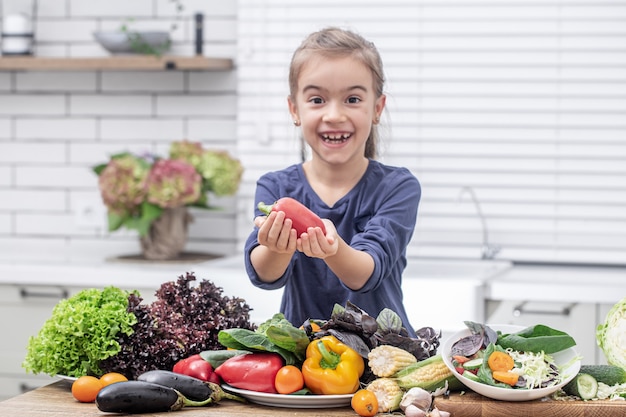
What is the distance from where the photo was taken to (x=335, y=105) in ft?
5.94

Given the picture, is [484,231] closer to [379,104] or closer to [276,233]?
[379,104]

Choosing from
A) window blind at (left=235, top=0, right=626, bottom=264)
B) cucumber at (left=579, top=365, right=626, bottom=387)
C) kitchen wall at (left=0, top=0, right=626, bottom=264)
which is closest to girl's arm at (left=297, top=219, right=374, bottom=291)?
cucumber at (left=579, top=365, right=626, bottom=387)

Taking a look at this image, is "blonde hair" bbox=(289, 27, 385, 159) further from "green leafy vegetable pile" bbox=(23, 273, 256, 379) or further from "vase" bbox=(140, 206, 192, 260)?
"vase" bbox=(140, 206, 192, 260)

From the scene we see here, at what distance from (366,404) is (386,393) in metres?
0.06

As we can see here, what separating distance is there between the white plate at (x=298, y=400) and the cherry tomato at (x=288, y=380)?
13 millimetres

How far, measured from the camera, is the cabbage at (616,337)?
60.8 inches

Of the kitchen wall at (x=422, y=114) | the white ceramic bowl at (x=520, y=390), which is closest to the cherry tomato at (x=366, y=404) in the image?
the white ceramic bowl at (x=520, y=390)

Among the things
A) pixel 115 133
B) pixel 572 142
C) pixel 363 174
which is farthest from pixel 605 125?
pixel 115 133

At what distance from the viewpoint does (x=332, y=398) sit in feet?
4.76

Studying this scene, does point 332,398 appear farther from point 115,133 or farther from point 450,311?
point 115,133

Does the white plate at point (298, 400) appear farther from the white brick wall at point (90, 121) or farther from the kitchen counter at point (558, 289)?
the white brick wall at point (90, 121)

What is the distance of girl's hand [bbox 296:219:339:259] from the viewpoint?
1.54m

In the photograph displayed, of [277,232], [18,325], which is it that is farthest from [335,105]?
[18,325]

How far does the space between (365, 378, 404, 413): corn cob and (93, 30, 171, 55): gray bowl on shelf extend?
2.40m
